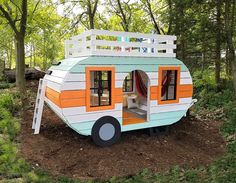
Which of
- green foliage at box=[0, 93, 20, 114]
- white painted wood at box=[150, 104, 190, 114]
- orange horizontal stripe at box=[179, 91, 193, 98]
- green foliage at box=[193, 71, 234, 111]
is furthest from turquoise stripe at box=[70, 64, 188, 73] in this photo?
green foliage at box=[193, 71, 234, 111]

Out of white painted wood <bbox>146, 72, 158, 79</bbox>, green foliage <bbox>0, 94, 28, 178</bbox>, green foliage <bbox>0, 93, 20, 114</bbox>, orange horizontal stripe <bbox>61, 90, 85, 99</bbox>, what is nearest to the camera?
green foliage <bbox>0, 94, 28, 178</bbox>

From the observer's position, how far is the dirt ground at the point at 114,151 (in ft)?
15.9

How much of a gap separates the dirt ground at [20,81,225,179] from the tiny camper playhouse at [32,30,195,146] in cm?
35

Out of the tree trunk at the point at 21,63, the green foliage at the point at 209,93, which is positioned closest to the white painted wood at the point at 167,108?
the green foliage at the point at 209,93

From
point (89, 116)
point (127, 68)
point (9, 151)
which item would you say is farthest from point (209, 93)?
point (9, 151)

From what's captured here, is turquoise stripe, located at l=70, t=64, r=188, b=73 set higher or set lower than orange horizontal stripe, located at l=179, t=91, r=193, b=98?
higher

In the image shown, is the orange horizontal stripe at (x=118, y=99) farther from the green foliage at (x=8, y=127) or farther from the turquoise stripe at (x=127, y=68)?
the green foliage at (x=8, y=127)

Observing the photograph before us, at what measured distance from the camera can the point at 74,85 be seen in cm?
521

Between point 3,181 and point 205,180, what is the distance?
3.53m

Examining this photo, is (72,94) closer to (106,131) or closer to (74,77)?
(74,77)

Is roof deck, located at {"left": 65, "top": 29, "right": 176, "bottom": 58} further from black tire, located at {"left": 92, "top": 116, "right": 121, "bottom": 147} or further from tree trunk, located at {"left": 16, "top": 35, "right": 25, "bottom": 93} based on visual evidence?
tree trunk, located at {"left": 16, "top": 35, "right": 25, "bottom": 93}

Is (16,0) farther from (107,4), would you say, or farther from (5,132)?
(107,4)

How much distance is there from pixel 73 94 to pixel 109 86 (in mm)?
919

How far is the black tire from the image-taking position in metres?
5.58
